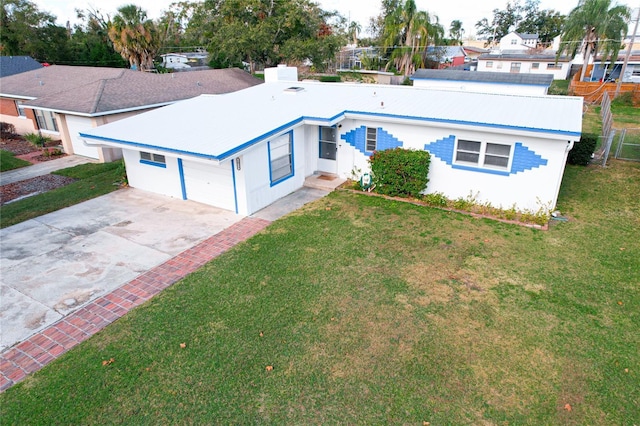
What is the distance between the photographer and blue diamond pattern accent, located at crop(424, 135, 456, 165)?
11.9 meters

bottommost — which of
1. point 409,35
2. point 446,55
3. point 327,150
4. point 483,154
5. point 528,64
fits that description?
point 327,150

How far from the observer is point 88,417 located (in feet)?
17.6

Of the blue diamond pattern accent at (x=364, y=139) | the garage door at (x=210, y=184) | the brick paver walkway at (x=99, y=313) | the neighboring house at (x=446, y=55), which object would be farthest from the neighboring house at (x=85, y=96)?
the neighboring house at (x=446, y=55)

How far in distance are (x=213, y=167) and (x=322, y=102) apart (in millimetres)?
5127

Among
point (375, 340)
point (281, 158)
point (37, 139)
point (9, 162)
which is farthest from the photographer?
point (37, 139)

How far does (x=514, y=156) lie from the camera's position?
11102 mm

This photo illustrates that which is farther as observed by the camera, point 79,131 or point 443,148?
point 79,131

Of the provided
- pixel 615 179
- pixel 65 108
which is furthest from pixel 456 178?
pixel 65 108

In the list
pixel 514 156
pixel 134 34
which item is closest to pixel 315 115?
pixel 514 156

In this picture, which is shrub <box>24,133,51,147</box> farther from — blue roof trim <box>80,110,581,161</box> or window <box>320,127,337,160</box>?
window <box>320,127,337,160</box>

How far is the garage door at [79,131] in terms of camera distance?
17609 millimetres

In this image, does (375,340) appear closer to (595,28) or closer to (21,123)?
(21,123)

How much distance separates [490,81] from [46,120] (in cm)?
2782

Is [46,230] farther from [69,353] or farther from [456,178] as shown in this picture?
[456,178]
